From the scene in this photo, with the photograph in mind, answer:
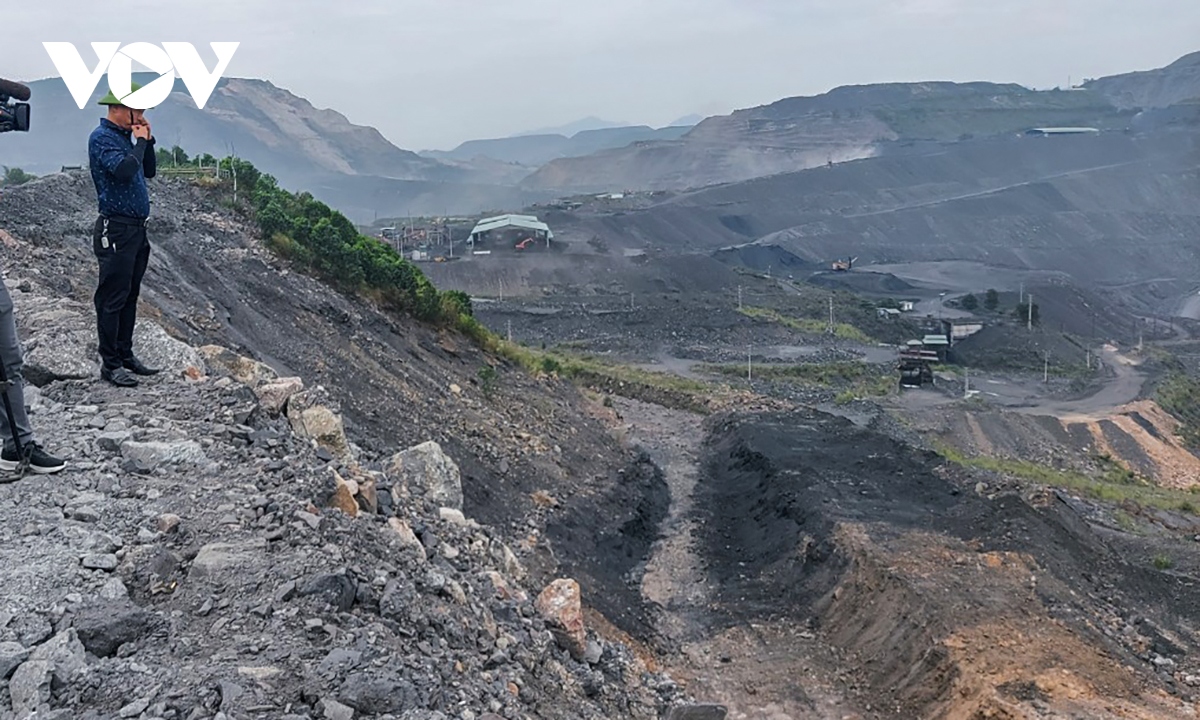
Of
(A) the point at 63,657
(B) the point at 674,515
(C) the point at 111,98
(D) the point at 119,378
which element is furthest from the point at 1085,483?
(A) the point at 63,657

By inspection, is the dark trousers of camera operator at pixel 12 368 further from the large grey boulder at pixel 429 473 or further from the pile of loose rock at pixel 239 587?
the large grey boulder at pixel 429 473

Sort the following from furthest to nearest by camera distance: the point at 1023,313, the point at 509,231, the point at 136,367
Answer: the point at 509,231 < the point at 1023,313 < the point at 136,367

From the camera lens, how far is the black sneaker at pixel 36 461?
6.27 m

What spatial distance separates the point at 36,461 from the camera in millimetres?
6332

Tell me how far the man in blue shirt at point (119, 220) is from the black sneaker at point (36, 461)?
172 centimetres

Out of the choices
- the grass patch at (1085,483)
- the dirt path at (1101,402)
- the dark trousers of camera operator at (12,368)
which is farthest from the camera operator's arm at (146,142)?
the dirt path at (1101,402)

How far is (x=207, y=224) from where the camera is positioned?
72.3 feet

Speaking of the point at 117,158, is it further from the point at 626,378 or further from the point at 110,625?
the point at 626,378

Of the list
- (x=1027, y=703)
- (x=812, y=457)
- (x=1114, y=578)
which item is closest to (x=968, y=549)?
(x=1114, y=578)

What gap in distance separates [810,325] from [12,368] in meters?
50.2

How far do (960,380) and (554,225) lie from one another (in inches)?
1806

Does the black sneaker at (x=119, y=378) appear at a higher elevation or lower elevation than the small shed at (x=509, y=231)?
higher

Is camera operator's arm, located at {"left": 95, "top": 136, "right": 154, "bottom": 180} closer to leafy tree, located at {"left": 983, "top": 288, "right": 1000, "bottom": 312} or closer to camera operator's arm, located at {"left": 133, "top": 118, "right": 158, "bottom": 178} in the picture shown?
camera operator's arm, located at {"left": 133, "top": 118, "right": 158, "bottom": 178}

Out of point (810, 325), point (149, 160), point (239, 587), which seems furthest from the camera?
point (810, 325)
